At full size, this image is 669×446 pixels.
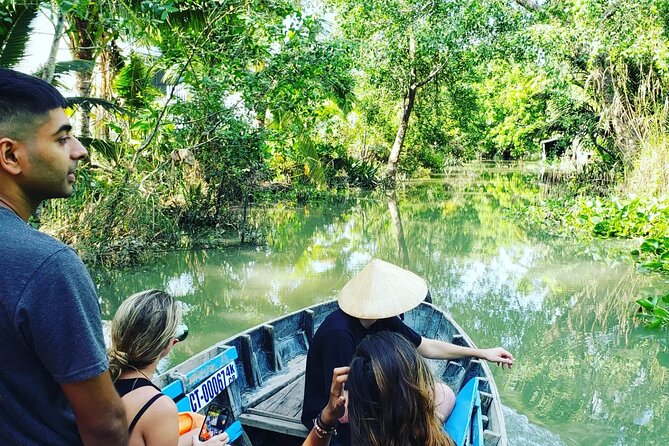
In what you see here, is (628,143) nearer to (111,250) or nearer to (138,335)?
(111,250)

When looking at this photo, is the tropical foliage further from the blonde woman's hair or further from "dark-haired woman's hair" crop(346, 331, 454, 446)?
"dark-haired woman's hair" crop(346, 331, 454, 446)

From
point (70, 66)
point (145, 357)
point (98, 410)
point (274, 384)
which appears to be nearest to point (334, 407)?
point (145, 357)

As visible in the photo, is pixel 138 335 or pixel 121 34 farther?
pixel 121 34

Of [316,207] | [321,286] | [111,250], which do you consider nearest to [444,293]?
[321,286]

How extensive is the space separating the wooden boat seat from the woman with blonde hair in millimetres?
1388

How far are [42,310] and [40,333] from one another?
0.05m

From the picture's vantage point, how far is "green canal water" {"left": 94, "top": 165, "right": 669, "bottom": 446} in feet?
16.4

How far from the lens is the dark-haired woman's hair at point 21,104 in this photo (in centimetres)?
122

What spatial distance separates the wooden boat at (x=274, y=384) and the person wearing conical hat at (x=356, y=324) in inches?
10.9

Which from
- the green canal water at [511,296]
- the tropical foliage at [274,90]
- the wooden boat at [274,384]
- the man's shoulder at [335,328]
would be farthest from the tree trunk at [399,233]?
the man's shoulder at [335,328]

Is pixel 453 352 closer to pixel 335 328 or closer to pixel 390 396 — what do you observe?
pixel 335 328

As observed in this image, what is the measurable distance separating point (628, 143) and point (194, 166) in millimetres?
11498

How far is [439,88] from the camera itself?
2617 centimetres

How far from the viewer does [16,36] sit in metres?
7.81
